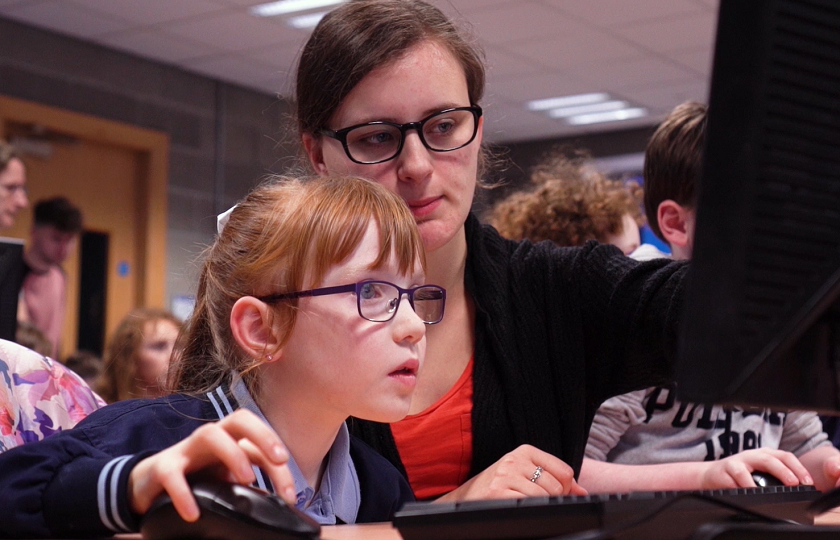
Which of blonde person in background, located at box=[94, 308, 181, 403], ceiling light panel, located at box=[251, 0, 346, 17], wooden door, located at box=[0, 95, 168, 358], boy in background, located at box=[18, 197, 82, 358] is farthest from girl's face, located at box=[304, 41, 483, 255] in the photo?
wooden door, located at box=[0, 95, 168, 358]

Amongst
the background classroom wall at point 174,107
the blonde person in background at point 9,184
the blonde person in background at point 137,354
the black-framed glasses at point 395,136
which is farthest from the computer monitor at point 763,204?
the background classroom wall at point 174,107

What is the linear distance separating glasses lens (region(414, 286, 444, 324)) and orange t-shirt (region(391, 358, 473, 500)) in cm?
17

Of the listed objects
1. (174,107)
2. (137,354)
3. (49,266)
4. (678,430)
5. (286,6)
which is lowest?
(137,354)

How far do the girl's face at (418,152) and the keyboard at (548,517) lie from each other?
0.55 meters

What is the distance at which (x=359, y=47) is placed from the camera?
1.16m

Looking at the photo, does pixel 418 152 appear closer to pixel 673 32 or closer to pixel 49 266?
pixel 49 266

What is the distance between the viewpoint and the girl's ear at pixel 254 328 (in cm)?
94

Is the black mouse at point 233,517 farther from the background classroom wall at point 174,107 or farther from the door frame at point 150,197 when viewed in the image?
the door frame at point 150,197

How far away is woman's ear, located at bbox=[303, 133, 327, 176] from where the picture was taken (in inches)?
48.4

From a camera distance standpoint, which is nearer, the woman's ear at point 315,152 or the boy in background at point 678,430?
the woman's ear at point 315,152

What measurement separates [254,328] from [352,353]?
0.39 feet

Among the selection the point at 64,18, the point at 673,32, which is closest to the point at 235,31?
the point at 64,18

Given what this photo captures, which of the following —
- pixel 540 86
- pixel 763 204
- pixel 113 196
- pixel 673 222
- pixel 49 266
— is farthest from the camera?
pixel 540 86

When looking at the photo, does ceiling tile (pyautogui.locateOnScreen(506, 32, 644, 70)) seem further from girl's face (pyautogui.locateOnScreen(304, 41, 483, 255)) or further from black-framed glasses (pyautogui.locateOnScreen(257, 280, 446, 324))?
black-framed glasses (pyautogui.locateOnScreen(257, 280, 446, 324))
